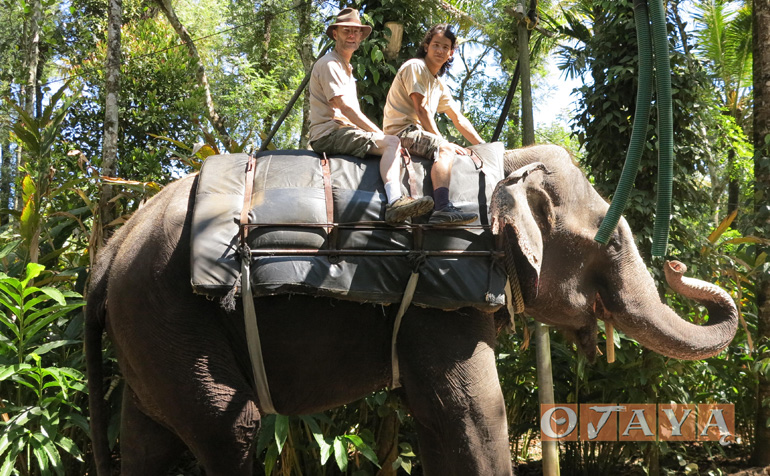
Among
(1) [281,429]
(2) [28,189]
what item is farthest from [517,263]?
(2) [28,189]

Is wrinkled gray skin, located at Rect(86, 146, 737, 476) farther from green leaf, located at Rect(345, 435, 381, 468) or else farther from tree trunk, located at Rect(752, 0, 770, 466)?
tree trunk, located at Rect(752, 0, 770, 466)

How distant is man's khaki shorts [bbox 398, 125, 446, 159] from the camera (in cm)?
316

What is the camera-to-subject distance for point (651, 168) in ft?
18.5

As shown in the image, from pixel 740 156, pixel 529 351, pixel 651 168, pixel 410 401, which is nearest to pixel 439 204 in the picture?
pixel 410 401

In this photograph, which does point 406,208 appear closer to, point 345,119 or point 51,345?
point 345,119

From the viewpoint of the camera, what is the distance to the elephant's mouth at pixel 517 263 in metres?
2.91

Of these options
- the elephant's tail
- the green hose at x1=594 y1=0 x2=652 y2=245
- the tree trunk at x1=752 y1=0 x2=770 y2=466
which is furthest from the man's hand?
the tree trunk at x1=752 y1=0 x2=770 y2=466

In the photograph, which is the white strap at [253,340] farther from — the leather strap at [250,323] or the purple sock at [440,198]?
the purple sock at [440,198]

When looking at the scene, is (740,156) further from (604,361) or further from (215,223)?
(215,223)

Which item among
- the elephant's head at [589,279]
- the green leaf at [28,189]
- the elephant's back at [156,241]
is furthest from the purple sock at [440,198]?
the green leaf at [28,189]

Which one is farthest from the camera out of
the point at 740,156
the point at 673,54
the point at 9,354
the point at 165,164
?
the point at 740,156

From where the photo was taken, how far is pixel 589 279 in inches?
130

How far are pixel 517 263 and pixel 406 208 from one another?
548 mm

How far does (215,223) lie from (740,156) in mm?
10848
